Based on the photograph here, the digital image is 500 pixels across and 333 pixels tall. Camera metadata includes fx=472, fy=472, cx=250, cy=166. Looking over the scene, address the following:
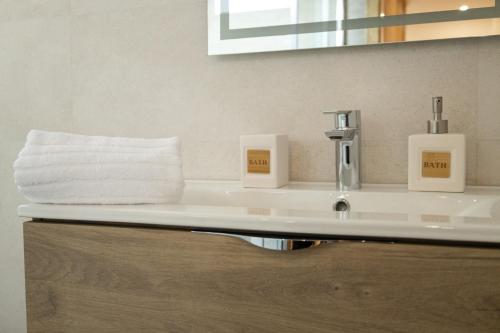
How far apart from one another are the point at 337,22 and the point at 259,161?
32 cm

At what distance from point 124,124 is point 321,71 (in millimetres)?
493

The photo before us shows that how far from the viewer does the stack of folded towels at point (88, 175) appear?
0.66 m

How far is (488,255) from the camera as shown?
1.55 feet

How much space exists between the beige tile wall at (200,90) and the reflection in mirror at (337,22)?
3cm

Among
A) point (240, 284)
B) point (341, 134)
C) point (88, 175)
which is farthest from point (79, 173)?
point (341, 134)

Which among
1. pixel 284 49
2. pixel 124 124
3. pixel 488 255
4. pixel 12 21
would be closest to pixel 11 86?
pixel 12 21

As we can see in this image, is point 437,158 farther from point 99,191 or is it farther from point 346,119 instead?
point 99,191

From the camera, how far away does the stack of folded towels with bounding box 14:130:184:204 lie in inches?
26.0

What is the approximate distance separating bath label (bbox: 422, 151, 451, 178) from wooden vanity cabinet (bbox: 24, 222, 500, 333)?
363mm

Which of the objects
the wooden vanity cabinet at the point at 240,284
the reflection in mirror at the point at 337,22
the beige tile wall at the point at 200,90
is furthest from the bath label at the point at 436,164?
the wooden vanity cabinet at the point at 240,284

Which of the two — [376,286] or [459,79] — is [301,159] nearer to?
[459,79]

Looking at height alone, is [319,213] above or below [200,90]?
below

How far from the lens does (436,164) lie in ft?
2.71

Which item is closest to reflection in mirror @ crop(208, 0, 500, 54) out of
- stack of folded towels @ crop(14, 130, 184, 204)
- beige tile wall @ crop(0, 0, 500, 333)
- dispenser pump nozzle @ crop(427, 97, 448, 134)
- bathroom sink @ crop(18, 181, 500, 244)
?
beige tile wall @ crop(0, 0, 500, 333)
